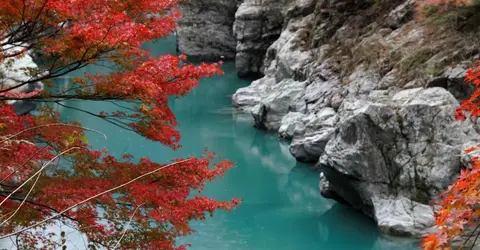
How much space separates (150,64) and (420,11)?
11.6 m

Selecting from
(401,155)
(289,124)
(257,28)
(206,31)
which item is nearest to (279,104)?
(289,124)

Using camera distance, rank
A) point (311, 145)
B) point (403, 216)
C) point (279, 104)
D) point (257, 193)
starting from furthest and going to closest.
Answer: point (279, 104) < point (311, 145) < point (257, 193) < point (403, 216)

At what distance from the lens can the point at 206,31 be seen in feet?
128

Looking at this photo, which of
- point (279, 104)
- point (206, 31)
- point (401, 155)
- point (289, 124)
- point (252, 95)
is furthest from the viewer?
point (206, 31)

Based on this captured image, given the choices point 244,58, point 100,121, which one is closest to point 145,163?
point 100,121

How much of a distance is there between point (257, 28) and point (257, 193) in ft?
57.6

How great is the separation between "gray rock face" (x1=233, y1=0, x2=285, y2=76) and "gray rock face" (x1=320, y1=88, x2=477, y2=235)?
62.1 ft

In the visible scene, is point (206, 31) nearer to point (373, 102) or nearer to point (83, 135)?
point (373, 102)

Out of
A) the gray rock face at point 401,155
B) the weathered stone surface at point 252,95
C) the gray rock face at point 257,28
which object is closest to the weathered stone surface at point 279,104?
the weathered stone surface at point 252,95

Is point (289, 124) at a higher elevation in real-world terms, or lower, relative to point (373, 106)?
lower

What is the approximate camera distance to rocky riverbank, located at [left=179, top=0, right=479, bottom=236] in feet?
38.3

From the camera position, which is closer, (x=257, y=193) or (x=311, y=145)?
(x=257, y=193)

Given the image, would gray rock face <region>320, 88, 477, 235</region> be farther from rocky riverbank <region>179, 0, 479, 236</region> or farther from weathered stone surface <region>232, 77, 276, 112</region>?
weathered stone surface <region>232, 77, 276, 112</region>

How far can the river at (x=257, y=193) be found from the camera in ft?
39.1
